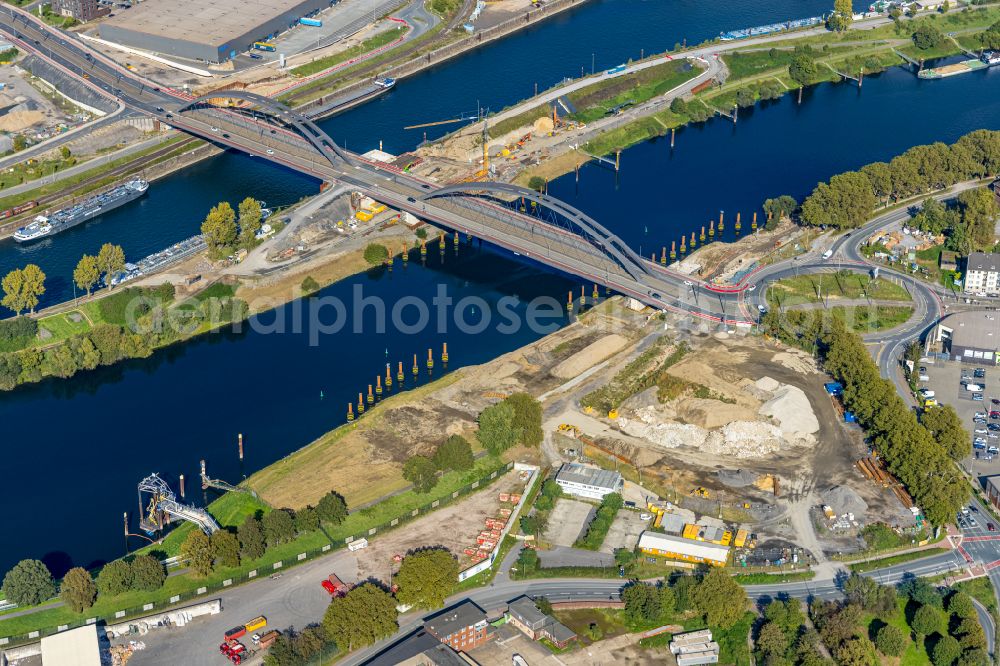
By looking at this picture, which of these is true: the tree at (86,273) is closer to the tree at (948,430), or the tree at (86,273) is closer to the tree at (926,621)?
the tree at (948,430)

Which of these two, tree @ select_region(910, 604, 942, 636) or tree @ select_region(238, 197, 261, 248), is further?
tree @ select_region(238, 197, 261, 248)

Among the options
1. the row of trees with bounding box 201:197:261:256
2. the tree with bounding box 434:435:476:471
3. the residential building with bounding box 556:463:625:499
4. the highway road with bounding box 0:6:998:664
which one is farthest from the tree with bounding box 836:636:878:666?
the row of trees with bounding box 201:197:261:256

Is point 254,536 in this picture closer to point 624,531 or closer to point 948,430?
point 624,531

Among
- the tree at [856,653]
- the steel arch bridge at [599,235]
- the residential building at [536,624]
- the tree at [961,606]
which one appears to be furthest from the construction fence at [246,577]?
the tree at [961,606]

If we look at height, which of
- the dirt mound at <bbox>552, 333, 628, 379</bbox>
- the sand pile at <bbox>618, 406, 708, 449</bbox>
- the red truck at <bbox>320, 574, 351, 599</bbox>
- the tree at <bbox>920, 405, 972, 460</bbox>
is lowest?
→ the red truck at <bbox>320, 574, 351, 599</bbox>

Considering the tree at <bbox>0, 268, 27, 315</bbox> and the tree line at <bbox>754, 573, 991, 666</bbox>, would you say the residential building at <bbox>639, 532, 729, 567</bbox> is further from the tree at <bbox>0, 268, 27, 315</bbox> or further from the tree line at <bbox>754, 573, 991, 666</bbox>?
the tree at <bbox>0, 268, 27, 315</bbox>

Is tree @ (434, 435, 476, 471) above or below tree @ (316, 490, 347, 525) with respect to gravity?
above
